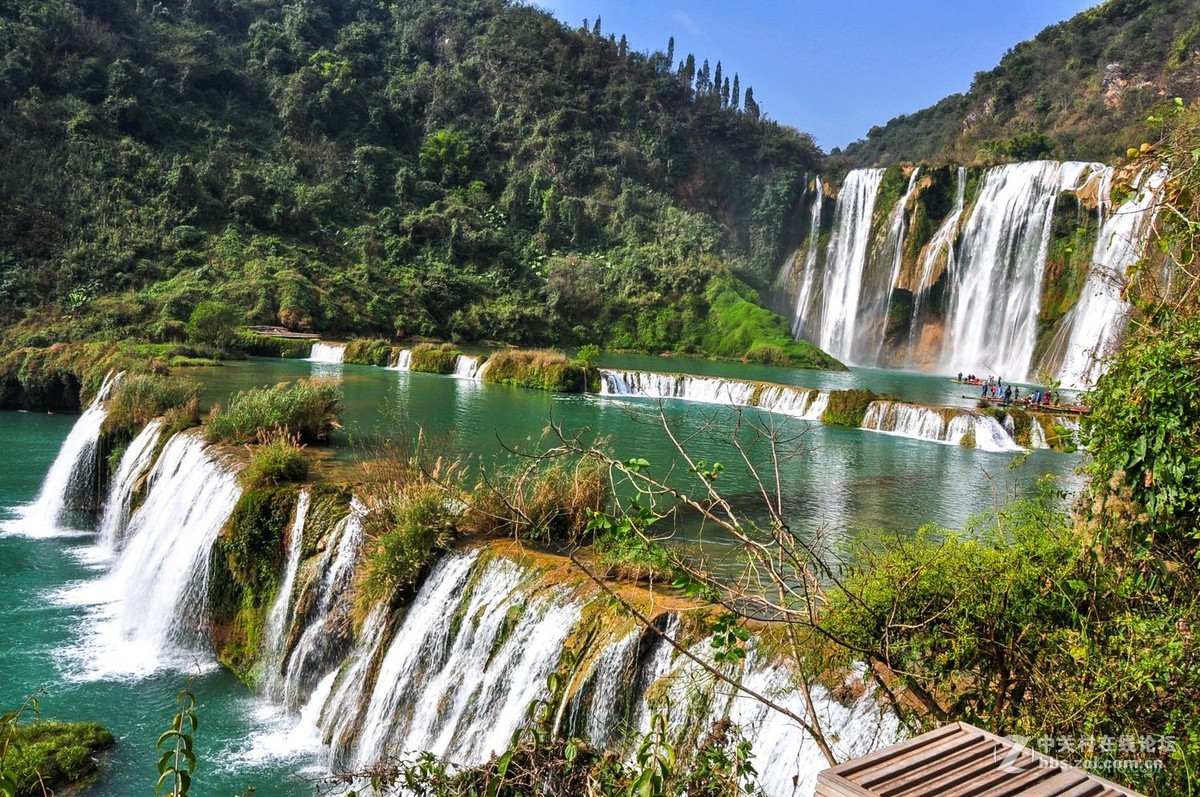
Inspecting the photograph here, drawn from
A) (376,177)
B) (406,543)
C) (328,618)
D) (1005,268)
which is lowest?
(328,618)

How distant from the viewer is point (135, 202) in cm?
3862

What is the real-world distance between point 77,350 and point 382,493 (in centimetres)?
1865

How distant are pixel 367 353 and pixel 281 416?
17464 millimetres

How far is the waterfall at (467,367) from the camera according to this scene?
1031 inches

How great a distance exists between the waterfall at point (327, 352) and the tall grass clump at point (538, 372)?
22.8 ft

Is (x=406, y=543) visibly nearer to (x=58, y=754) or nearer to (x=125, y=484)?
(x=58, y=754)

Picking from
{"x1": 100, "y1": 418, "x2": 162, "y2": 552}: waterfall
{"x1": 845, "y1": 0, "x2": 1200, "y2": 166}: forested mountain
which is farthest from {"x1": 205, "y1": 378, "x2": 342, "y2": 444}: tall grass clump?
{"x1": 845, "y1": 0, "x2": 1200, "y2": 166}: forested mountain

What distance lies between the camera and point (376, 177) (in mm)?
53156

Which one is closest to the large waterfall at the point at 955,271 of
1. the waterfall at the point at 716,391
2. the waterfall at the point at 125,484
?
the waterfall at the point at 716,391

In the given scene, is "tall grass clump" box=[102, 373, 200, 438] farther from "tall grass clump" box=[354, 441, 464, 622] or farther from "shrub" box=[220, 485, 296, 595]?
"tall grass clump" box=[354, 441, 464, 622]

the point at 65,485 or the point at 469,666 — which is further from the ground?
the point at 469,666

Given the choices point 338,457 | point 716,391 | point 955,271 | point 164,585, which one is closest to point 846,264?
point 955,271

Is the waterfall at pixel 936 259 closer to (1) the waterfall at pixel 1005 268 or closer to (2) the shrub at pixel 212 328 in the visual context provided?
(1) the waterfall at pixel 1005 268

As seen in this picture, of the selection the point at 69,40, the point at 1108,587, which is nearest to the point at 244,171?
the point at 69,40
